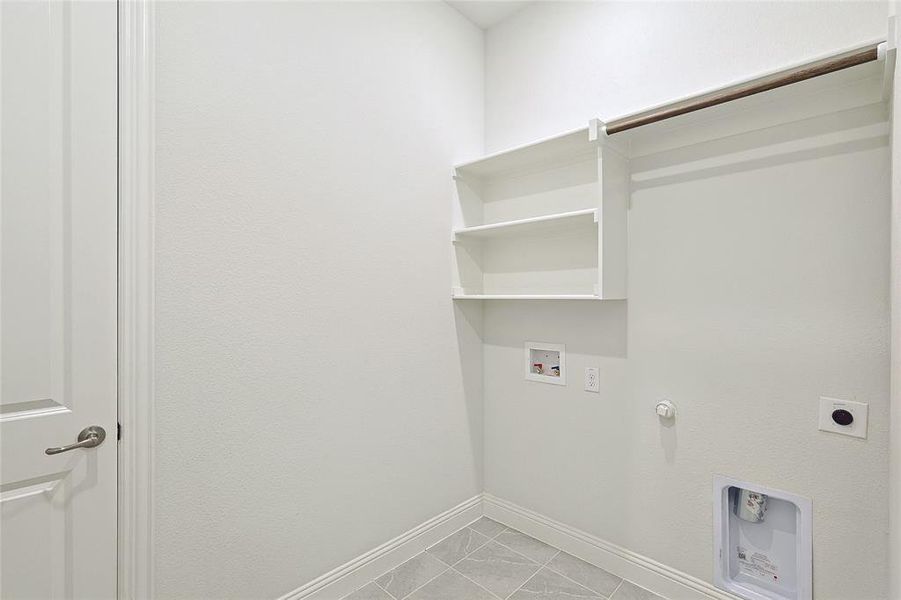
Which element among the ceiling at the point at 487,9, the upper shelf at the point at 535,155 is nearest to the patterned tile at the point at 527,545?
the upper shelf at the point at 535,155

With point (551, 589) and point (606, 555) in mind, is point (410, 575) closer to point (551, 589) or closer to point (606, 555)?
point (551, 589)

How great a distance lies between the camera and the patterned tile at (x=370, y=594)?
1815 millimetres

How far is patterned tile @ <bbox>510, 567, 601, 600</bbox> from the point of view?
1.80 meters

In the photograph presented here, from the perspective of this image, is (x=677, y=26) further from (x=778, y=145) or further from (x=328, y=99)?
(x=328, y=99)

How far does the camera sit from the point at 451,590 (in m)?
1.85

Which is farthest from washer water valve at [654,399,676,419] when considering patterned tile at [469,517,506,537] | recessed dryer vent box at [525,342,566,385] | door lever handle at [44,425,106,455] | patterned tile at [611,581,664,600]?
door lever handle at [44,425,106,455]

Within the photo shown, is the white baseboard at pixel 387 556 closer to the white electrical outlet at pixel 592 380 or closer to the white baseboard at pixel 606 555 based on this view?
the white baseboard at pixel 606 555

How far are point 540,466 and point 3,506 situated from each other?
2.00 metres

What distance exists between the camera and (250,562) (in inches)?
61.6

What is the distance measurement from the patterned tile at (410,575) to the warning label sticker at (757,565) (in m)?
1.21

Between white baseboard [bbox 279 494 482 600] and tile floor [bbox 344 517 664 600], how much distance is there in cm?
3

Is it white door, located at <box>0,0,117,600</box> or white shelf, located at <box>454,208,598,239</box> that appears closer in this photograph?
white door, located at <box>0,0,117,600</box>

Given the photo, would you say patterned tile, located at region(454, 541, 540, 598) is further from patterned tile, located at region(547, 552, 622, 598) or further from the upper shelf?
the upper shelf

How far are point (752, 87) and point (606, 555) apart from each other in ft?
6.45
